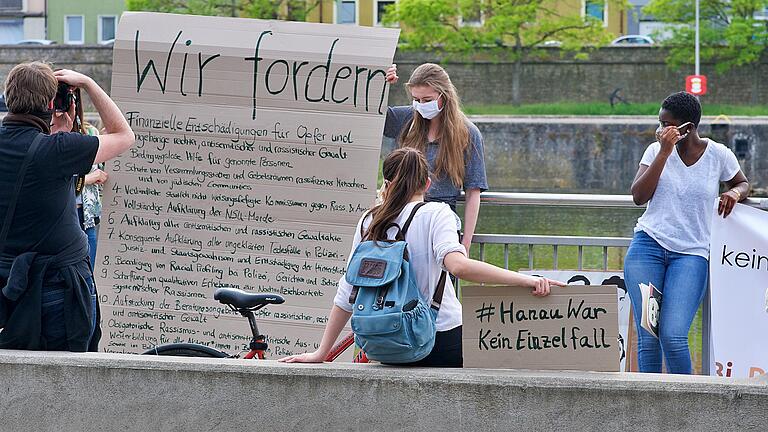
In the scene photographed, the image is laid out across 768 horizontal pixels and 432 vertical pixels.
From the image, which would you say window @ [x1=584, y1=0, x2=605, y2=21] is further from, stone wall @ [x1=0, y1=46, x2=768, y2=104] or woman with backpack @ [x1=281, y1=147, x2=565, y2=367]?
woman with backpack @ [x1=281, y1=147, x2=565, y2=367]

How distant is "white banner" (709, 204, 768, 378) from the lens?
5668 mm

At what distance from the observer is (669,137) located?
5469 mm

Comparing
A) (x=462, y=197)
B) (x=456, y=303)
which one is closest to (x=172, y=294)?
(x=462, y=197)

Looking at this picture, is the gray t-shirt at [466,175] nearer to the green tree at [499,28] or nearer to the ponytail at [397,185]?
the ponytail at [397,185]

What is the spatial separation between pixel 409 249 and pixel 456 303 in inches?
13.8

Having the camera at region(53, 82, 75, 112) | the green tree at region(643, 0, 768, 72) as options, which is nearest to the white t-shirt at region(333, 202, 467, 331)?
the camera at region(53, 82, 75, 112)

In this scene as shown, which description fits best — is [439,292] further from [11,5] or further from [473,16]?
[11,5]

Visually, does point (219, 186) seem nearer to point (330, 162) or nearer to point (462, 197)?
point (330, 162)

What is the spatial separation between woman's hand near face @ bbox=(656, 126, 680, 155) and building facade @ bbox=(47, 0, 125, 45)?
56546 millimetres

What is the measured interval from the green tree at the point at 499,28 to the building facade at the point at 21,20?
20437mm

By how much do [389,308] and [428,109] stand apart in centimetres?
178

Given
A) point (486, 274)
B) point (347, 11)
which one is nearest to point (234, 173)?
point (486, 274)

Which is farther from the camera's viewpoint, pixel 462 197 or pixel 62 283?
pixel 462 197

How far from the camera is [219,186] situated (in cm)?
645
